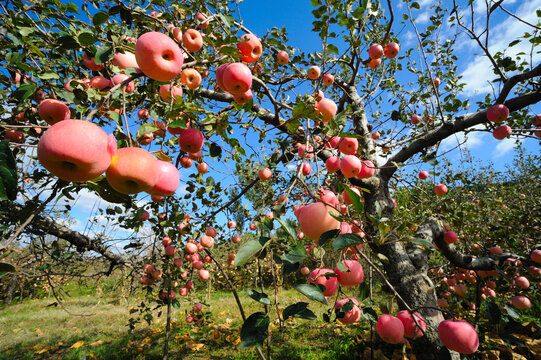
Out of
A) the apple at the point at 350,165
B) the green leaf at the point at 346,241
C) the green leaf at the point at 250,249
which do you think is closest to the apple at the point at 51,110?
the green leaf at the point at 250,249

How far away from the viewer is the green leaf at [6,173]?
68cm

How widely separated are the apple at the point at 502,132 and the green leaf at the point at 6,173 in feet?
14.5

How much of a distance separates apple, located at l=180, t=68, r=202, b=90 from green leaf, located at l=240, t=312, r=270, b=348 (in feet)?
4.15

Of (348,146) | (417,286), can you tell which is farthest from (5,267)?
(417,286)

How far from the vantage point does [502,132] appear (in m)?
3.01

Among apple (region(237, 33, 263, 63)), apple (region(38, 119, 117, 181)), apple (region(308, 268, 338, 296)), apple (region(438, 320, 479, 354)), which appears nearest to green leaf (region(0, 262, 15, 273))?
apple (region(38, 119, 117, 181))

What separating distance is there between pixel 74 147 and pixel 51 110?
696 millimetres

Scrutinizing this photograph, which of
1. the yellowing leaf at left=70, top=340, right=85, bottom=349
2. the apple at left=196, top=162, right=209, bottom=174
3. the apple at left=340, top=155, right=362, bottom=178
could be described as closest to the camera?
the apple at left=340, top=155, right=362, bottom=178

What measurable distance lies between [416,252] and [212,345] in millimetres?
4125

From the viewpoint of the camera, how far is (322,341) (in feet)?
15.0

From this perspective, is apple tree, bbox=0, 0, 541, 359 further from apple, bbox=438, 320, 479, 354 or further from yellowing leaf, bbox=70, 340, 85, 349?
yellowing leaf, bbox=70, 340, 85, 349

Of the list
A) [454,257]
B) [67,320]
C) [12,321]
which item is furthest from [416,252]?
[12,321]

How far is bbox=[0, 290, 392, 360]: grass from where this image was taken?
163 inches

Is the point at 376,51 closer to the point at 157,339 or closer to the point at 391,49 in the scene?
the point at 391,49
